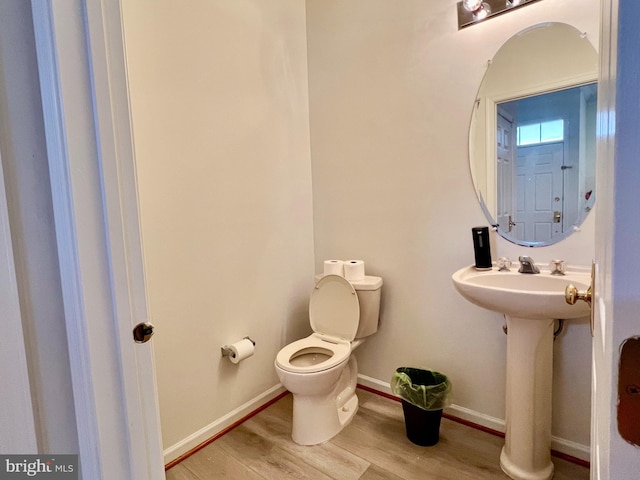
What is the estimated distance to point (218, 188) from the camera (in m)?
1.82

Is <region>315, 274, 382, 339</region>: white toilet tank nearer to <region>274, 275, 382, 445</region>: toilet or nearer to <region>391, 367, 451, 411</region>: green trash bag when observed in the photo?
<region>274, 275, 382, 445</region>: toilet

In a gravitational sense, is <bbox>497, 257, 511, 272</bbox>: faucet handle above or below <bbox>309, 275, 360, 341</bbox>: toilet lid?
above

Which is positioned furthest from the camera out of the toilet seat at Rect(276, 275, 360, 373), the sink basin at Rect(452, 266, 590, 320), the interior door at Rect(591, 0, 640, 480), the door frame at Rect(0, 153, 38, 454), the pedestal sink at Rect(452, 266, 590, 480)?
the toilet seat at Rect(276, 275, 360, 373)

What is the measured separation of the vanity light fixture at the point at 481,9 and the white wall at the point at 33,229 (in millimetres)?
1768

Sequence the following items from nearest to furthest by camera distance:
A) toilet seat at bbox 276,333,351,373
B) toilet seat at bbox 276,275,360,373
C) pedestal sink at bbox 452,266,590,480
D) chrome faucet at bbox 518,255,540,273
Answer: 1. pedestal sink at bbox 452,266,590,480
2. chrome faucet at bbox 518,255,540,273
3. toilet seat at bbox 276,333,351,373
4. toilet seat at bbox 276,275,360,373

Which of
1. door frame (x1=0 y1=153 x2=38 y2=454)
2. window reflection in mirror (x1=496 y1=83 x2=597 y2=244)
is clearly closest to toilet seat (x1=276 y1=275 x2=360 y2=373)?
window reflection in mirror (x1=496 y1=83 x2=597 y2=244)

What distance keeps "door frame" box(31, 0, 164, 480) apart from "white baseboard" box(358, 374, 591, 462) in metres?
1.71

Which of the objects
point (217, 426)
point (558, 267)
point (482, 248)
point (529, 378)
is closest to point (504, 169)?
point (482, 248)

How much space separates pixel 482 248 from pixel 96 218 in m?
1.58

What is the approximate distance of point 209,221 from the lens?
178 centimetres

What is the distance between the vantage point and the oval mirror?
1450 millimetres

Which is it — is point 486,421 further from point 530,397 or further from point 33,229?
point 33,229

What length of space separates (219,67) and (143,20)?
41cm

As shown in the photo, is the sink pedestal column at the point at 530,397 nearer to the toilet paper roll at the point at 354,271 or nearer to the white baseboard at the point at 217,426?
the toilet paper roll at the point at 354,271
